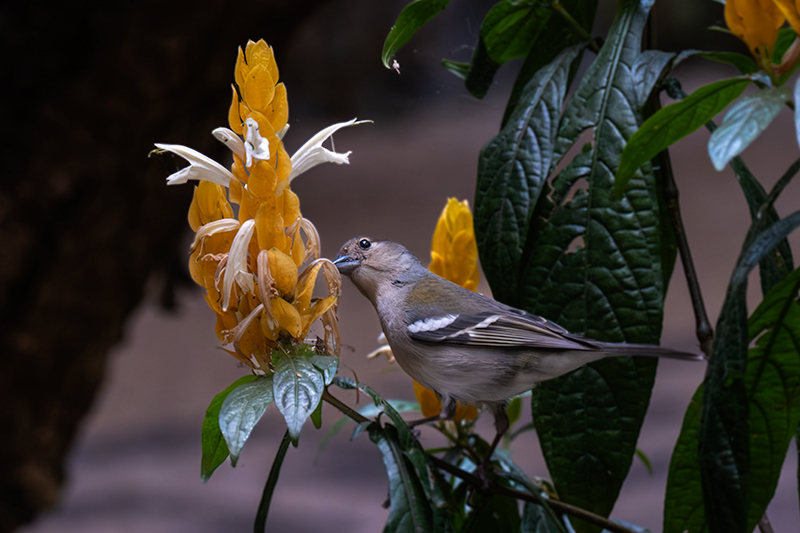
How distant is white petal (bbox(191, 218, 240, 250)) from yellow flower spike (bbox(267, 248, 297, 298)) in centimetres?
4

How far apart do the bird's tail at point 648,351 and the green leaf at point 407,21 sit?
36 cm

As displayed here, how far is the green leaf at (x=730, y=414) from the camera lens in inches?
18.9

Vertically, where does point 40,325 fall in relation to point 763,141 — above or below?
below

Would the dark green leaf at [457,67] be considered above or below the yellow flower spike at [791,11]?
above

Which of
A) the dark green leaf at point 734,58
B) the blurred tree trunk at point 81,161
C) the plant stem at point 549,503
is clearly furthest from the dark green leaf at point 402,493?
the blurred tree trunk at point 81,161

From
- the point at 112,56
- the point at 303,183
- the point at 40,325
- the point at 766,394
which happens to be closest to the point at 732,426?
the point at 766,394

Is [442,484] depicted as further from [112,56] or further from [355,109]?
[112,56]

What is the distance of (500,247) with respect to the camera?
0.67 metres

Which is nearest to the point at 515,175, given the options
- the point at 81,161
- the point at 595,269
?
the point at 595,269

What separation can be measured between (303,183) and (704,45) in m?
0.80

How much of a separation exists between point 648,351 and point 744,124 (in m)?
0.19

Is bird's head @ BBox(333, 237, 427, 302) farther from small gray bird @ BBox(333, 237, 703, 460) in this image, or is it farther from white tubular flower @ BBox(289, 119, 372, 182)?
white tubular flower @ BBox(289, 119, 372, 182)

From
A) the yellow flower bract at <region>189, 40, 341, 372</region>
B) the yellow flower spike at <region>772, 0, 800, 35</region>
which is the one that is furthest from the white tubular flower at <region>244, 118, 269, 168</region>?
the yellow flower spike at <region>772, 0, 800, 35</region>

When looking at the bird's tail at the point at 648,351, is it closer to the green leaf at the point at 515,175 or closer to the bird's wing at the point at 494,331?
the bird's wing at the point at 494,331
